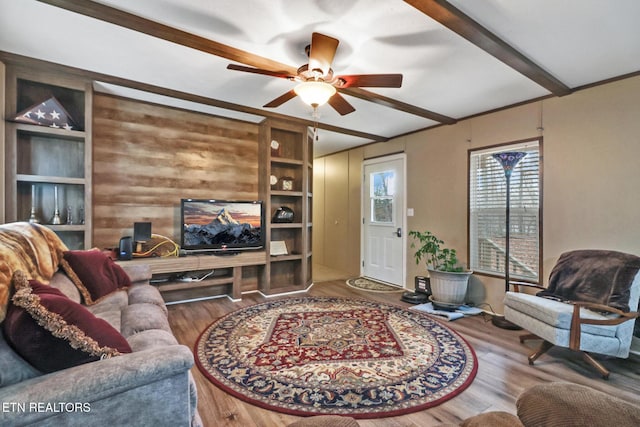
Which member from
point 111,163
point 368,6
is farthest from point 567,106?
point 111,163

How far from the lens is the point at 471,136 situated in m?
3.85

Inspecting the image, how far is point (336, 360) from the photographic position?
234cm

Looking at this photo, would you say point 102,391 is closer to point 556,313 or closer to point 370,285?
point 556,313

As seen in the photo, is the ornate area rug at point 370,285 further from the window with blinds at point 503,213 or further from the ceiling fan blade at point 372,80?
the ceiling fan blade at point 372,80

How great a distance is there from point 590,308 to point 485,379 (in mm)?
1096

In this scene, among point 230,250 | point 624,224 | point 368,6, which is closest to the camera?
point 368,6

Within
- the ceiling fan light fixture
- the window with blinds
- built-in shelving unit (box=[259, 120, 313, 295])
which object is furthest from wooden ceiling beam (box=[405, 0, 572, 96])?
built-in shelving unit (box=[259, 120, 313, 295])

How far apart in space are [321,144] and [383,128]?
1.45 metres

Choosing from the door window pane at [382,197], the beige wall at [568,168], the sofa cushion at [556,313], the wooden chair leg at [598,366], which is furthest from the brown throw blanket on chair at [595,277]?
the door window pane at [382,197]

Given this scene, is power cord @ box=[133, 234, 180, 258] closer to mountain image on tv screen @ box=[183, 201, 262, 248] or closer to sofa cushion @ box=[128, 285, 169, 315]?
mountain image on tv screen @ box=[183, 201, 262, 248]

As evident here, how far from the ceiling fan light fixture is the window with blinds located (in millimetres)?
2492

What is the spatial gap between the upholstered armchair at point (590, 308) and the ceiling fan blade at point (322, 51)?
258 cm

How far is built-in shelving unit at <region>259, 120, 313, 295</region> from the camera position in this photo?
415cm

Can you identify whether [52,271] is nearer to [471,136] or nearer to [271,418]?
[271,418]
